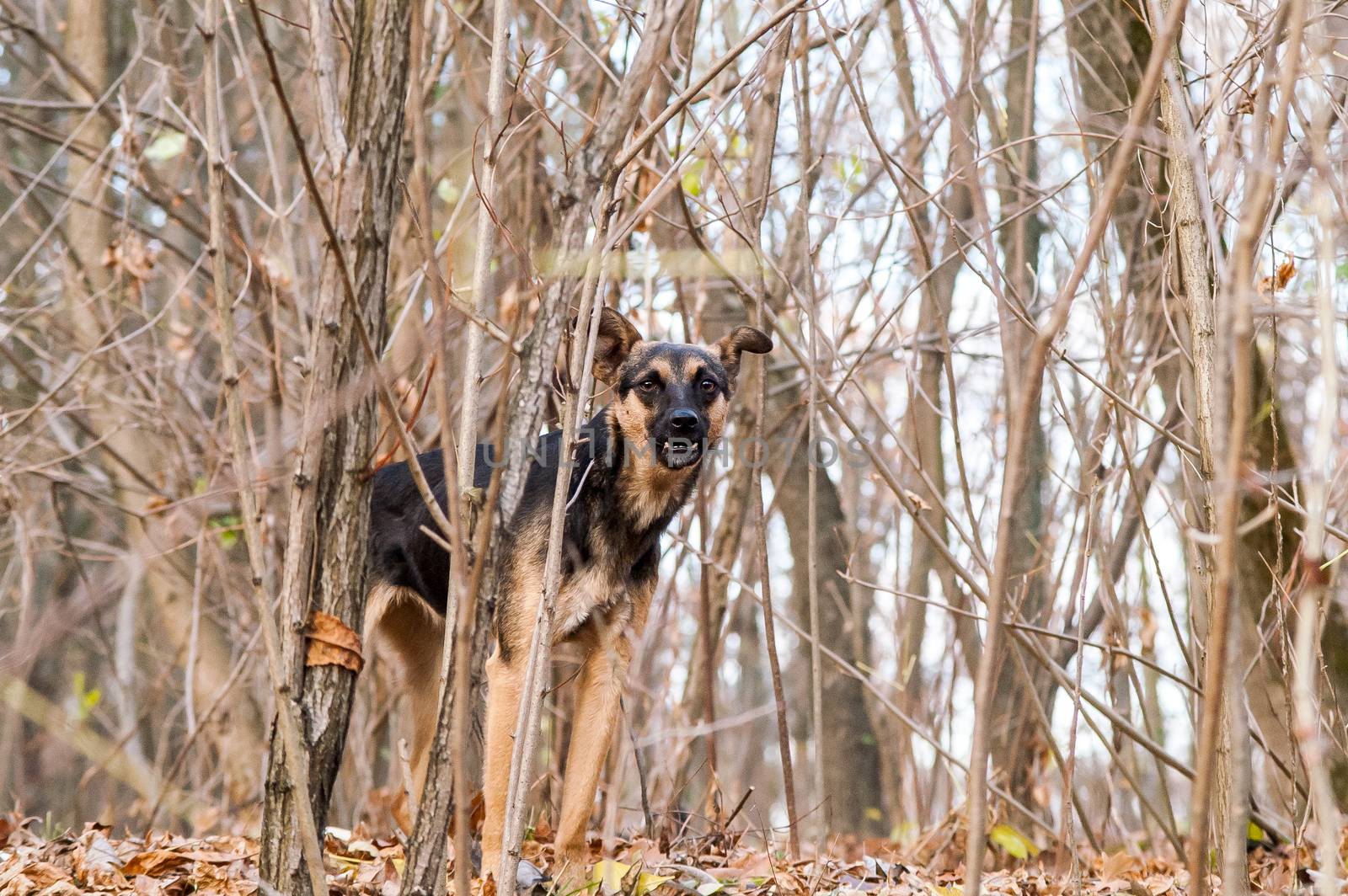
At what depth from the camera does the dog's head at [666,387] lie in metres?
5.46

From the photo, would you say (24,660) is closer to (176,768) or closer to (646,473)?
(646,473)

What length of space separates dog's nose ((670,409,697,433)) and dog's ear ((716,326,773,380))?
1.59ft

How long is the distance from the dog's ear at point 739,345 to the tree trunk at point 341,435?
95.9 inches

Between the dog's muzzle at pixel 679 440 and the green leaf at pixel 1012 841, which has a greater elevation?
the dog's muzzle at pixel 679 440

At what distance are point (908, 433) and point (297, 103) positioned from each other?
4.91 m

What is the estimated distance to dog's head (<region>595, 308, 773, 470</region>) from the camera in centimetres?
546

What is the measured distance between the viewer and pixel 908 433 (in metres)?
9.11

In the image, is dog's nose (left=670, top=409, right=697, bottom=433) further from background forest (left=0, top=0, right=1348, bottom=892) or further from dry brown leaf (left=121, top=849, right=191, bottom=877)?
dry brown leaf (left=121, top=849, right=191, bottom=877)

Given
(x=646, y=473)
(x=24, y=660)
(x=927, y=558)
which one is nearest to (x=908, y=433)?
(x=927, y=558)

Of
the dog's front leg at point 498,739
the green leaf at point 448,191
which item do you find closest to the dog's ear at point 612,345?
the dog's front leg at point 498,739

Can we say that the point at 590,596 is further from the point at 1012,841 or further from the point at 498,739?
the point at 1012,841

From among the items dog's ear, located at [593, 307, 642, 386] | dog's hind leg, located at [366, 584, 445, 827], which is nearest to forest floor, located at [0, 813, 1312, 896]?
dog's hind leg, located at [366, 584, 445, 827]

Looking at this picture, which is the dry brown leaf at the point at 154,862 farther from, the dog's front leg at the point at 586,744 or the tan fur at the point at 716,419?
the tan fur at the point at 716,419

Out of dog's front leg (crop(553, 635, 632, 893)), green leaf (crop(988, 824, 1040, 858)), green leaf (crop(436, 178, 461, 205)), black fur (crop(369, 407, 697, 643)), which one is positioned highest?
green leaf (crop(436, 178, 461, 205))
